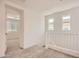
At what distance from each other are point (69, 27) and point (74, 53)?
2.33 m

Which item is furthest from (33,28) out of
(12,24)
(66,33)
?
(12,24)

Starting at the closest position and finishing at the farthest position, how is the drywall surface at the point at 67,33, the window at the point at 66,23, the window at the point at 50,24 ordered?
the drywall surface at the point at 67,33 → the window at the point at 66,23 → the window at the point at 50,24

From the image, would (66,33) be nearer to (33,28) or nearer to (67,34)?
(67,34)

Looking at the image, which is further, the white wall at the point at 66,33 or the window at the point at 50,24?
the window at the point at 50,24

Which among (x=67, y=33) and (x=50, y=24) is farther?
(x=50, y=24)

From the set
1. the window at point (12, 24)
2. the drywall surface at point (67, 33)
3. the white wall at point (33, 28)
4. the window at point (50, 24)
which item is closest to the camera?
the white wall at point (33, 28)

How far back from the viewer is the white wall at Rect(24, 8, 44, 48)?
507 centimetres

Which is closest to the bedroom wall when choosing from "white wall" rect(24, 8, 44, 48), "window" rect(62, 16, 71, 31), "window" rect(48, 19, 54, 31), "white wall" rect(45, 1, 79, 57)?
"white wall" rect(45, 1, 79, 57)

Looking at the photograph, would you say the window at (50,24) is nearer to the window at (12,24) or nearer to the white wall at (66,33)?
the white wall at (66,33)

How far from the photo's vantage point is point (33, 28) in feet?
18.9

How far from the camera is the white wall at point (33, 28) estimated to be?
5071 millimetres

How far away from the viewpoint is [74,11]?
529cm

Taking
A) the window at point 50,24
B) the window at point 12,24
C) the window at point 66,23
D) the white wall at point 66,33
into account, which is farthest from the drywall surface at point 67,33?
the window at point 12,24

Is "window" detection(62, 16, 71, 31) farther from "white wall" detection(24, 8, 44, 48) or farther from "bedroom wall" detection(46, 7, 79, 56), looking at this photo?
"white wall" detection(24, 8, 44, 48)
